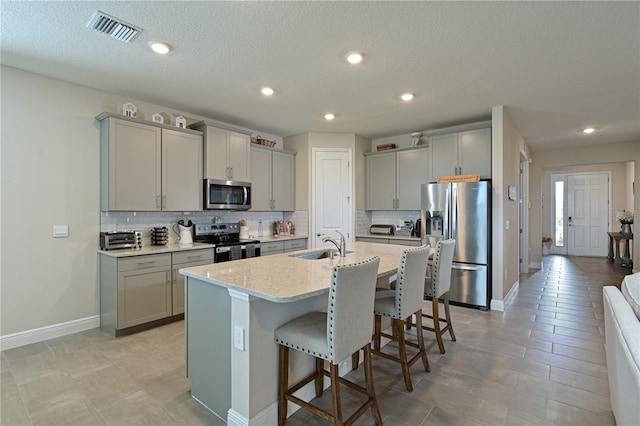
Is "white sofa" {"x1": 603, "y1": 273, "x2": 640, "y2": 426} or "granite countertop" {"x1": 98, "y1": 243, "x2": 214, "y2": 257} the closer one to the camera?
"white sofa" {"x1": 603, "y1": 273, "x2": 640, "y2": 426}

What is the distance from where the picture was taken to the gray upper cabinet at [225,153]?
4.14 meters

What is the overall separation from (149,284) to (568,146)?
7.64 m

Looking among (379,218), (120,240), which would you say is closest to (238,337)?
(120,240)

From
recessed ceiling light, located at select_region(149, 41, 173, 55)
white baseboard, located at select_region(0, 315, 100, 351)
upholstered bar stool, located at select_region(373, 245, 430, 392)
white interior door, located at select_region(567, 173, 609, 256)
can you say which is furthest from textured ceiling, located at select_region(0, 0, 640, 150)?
white interior door, located at select_region(567, 173, 609, 256)

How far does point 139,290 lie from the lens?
3.28 metres

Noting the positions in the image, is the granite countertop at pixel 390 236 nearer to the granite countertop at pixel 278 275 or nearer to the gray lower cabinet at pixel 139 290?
the granite countertop at pixel 278 275

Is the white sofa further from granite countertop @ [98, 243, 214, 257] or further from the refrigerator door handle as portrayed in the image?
granite countertop @ [98, 243, 214, 257]

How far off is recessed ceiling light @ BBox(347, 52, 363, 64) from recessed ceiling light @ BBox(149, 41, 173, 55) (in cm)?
144

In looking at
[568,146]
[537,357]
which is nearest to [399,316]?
[537,357]

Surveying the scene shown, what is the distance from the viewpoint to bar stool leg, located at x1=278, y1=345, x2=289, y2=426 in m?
1.86

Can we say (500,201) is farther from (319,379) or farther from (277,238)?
(319,379)

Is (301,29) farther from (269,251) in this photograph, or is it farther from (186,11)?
(269,251)

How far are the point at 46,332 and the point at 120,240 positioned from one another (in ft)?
3.52

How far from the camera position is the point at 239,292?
68.2 inches
